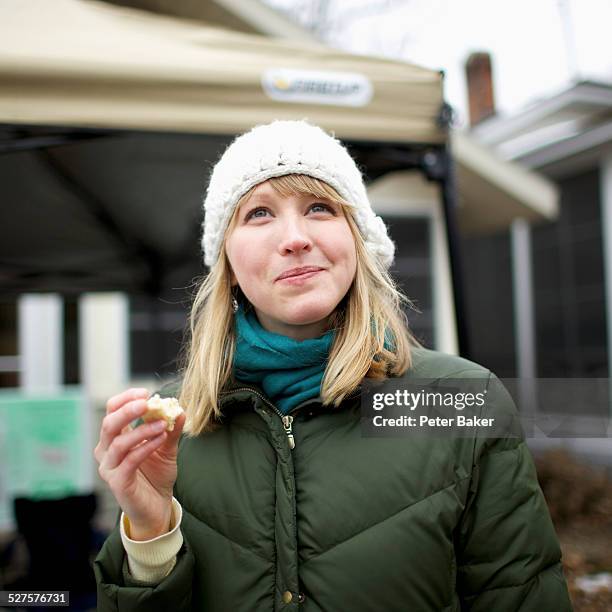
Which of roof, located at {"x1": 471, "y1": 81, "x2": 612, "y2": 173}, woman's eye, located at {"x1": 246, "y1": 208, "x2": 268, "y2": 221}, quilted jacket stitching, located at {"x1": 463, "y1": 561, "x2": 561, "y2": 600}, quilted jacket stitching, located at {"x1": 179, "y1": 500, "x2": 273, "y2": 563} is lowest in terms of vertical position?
quilted jacket stitching, located at {"x1": 463, "y1": 561, "x2": 561, "y2": 600}

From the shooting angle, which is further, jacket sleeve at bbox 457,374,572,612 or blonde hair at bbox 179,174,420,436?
blonde hair at bbox 179,174,420,436

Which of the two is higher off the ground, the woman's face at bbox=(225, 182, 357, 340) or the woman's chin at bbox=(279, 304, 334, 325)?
the woman's face at bbox=(225, 182, 357, 340)

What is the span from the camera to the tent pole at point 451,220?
2254 millimetres

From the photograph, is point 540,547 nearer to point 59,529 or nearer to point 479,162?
point 59,529

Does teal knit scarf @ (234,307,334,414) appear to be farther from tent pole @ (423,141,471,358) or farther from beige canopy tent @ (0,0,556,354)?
tent pole @ (423,141,471,358)

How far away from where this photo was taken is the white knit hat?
1.32 m

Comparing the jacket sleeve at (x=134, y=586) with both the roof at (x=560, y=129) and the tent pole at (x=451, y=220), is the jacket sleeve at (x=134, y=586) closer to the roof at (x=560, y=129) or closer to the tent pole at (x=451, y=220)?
the tent pole at (x=451, y=220)

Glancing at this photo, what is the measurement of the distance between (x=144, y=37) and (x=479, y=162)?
4.54 m

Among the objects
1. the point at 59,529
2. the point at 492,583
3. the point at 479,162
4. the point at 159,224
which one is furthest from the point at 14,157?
the point at 479,162

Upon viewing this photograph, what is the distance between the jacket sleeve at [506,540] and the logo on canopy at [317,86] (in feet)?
4.14

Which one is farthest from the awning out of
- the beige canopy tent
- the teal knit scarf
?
the teal knit scarf

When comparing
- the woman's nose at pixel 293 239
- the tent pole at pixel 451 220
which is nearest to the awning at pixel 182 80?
the tent pole at pixel 451 220

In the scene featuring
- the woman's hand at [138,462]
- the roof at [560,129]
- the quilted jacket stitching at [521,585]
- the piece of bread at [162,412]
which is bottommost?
the quilted jacket stitching at [521,585]

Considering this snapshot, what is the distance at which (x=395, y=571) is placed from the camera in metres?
1.12
